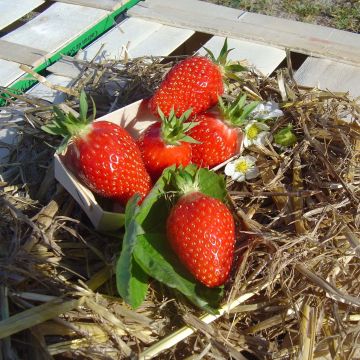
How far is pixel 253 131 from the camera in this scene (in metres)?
1.33

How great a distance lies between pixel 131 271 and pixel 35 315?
179 mm

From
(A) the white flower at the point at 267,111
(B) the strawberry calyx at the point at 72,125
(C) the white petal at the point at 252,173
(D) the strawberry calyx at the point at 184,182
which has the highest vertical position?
(B) the strawberry calyx at the point at 72,125

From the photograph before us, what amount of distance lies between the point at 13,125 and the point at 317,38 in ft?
3.12

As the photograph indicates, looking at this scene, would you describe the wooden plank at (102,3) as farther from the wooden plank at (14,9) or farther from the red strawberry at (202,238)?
the red strawberry at (202,238)

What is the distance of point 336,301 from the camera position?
3.48 feet

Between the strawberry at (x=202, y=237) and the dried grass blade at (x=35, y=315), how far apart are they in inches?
7.7

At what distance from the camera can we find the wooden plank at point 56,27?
1894 mm

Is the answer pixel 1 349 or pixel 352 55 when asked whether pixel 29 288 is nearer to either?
pixel 1 349

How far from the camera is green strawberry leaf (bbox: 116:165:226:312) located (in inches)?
38.1

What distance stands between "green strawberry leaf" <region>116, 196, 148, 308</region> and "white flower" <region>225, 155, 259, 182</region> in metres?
0.30

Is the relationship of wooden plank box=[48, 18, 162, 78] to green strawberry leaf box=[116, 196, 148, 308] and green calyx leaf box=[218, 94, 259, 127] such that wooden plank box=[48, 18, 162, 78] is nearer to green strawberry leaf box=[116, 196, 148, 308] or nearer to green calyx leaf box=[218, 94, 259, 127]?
green calyx leaf box=[218, 94, 259, 127]

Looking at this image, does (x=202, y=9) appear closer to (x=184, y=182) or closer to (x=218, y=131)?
(x=218, y=131)

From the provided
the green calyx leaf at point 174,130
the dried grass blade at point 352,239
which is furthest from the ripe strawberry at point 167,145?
the dried grass blade at point 352,239

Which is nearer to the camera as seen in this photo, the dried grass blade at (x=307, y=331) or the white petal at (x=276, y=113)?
the dried grass blade at (x=307, y=331)
